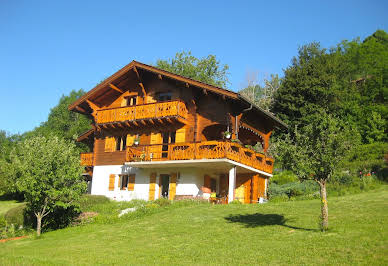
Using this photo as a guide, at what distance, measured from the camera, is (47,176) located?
20094 millimetres

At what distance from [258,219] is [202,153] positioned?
26.1 ft

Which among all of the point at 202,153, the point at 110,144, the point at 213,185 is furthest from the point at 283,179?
the point at 110,144

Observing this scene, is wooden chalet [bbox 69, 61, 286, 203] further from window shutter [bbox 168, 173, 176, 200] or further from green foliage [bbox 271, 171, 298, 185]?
green foliage [bbox 271, 171, 298, 185]

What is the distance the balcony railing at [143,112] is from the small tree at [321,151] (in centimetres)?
1297

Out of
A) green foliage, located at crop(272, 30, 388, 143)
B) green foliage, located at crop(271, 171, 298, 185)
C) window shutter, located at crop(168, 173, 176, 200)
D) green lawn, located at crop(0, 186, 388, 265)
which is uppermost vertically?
green foliage, located at crop(272, 30, 388, 143)

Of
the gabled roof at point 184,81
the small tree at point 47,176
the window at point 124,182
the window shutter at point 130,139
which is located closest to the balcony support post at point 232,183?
the gabled roof at point 184,81

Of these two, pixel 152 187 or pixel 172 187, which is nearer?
pixel 172 187

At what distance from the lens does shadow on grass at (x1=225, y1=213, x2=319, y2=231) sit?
1567 centimetres

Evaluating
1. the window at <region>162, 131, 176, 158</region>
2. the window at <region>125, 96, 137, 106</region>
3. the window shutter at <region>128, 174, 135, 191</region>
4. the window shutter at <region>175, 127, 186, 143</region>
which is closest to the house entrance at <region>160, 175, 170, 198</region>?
the window at <region>162, 131, 176, 158</region>

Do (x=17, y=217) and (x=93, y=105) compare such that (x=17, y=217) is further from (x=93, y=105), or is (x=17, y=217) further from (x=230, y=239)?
(x=230, y=239)

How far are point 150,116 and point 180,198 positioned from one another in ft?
19.5

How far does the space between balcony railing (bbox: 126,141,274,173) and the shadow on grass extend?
18.7ft

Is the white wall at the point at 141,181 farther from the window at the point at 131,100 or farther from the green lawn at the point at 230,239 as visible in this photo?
the green lawn at the point at 230,239

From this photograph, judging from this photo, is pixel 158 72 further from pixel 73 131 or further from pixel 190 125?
pixel 73 131
